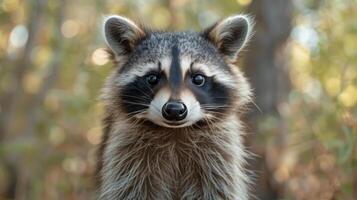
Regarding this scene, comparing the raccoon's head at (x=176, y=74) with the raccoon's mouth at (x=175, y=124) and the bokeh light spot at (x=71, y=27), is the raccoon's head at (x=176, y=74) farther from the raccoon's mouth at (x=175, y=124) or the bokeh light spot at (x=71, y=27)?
the bokeh light spot at (x=71, y=27)

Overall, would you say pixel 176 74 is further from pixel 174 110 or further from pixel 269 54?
pixel 269 54

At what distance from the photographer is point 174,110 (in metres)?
4.70

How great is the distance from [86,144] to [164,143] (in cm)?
423

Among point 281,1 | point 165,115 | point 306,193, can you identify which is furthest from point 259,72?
point 165,115

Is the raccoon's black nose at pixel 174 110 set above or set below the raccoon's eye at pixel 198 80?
below

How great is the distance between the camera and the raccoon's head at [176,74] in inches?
193

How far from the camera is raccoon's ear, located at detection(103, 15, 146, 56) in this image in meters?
5.49

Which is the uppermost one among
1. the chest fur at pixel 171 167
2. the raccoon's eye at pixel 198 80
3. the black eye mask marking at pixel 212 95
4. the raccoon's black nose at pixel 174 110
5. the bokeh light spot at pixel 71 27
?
the bokeh light spot at pixel 71 27

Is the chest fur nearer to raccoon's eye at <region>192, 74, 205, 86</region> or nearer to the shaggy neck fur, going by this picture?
the shaggy neck fur

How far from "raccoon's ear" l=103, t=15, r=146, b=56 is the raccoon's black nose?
0.92 meters

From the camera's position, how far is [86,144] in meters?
9.38

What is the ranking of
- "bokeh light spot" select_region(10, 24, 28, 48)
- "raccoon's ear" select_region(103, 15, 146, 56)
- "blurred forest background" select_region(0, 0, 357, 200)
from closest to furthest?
"raccoon's ear" select_region(103, 15, 146, 56)
"blurred forest background" select_region(0, 0, 357, 200)
"bokeh light spot" select_region(10, 24, 28, 48)

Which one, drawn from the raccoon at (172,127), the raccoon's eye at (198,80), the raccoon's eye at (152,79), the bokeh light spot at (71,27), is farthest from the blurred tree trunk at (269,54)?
the bokeh light spot at (71,27)

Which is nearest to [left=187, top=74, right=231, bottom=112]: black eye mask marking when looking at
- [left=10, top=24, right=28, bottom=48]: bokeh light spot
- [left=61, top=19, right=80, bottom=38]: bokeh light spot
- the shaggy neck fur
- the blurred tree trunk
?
the shaggy neck fur
